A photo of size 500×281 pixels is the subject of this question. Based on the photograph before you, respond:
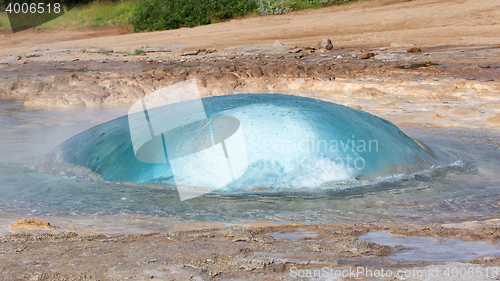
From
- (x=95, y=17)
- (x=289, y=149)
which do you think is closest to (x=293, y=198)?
(x=289, y=149)

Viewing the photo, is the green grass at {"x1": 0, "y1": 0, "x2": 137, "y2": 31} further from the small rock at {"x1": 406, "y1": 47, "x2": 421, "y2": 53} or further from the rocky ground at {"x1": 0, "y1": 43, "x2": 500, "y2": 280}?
the small rock at {"x1": 406, "y1": 47, "x2": 421, "y2": 53}

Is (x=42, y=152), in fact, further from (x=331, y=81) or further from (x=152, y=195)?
(x=331, y=81)

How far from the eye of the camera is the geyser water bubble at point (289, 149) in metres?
2.80

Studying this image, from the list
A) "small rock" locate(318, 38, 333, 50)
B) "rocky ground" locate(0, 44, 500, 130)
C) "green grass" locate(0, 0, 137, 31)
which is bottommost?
"rocky ground" locate(0, 44, 500, 130)

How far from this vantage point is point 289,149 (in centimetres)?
285

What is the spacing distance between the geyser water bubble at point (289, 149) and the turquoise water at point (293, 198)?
2.1 inches

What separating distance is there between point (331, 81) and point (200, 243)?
5.44 metres

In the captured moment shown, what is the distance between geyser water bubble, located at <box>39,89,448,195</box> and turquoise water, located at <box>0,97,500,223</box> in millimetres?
52

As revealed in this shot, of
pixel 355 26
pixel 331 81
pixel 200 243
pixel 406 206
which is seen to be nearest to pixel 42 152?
pixel 200 243

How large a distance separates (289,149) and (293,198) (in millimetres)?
342

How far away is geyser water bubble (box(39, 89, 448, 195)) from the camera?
280 centimetres

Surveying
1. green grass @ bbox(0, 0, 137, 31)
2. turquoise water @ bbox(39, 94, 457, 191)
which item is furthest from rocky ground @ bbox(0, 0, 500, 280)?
green grass @ bbox(0, 0, 137, 31)

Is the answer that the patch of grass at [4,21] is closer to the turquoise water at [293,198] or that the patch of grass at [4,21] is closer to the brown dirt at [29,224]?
the turquoise water at [293,198]

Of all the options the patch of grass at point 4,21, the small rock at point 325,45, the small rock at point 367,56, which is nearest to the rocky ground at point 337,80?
the small rock at point 367,56
